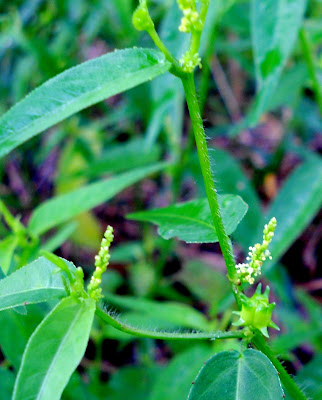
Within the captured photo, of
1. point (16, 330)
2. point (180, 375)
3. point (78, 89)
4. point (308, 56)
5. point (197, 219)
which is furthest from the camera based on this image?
point (308, 56)

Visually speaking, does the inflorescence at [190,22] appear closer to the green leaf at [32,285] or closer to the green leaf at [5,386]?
the green leaf at [32,285]

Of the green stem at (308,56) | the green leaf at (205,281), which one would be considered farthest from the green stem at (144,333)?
the green leaf at (205,281)

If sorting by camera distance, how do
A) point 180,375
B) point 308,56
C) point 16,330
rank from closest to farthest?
point 16,330 → point 180,375 → point 308,56

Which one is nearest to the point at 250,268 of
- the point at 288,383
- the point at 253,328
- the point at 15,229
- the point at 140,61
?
the point at 253,328

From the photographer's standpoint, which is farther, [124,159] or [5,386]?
[124,159]

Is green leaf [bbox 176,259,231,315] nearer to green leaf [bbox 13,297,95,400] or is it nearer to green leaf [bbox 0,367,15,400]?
green leaf [bbox 0,367,15,400]

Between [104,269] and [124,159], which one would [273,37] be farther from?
[124,159]

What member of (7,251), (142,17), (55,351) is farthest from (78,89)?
(7,251)

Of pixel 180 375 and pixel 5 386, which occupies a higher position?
pixel 5 386

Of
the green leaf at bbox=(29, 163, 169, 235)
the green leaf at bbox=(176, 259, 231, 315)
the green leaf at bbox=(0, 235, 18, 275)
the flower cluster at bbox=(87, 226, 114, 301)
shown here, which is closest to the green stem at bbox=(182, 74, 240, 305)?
the flower cluster at bbox=(87, 226, 114, 301)
